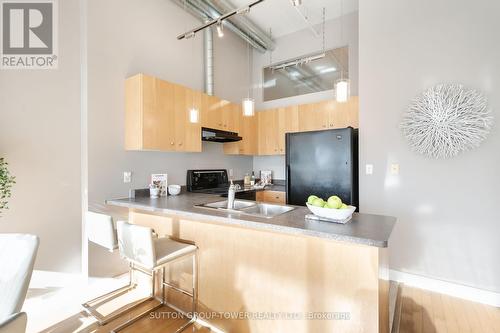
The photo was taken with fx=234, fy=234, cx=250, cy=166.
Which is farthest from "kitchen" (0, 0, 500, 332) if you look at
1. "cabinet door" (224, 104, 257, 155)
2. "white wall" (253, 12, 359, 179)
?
"cabinet door" (224, 104, 257, 155)

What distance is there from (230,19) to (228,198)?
2854 mm

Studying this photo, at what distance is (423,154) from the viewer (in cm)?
240

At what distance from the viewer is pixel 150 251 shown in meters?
1.59

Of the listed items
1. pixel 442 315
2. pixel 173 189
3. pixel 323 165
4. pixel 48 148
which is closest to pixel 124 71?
pixel 48 148

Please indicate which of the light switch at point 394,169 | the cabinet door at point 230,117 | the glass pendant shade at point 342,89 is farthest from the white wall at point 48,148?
the light switch at point 394,169

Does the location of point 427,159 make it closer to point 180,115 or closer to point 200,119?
point 200,119

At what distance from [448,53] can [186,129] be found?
113 inches

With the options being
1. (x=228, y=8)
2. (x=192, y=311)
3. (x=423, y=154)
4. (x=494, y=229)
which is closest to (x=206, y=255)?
(x=192, y=311)

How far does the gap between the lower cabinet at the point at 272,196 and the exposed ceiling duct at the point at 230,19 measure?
8.28ft

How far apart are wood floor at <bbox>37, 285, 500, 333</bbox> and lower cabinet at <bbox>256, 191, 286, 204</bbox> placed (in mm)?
1865

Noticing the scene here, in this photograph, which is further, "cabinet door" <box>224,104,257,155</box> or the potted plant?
"cabinet door" <box>224,104,257,155</box>

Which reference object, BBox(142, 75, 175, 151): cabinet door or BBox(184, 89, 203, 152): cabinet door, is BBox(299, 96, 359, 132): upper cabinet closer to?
BBox(184, 89, 203, 152): cabinet door

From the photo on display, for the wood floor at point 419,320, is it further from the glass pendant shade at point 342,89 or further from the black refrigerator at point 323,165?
the glass pendant shade at point 342,89

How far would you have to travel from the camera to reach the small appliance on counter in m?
3.31
